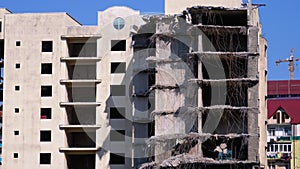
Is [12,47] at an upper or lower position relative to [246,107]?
upper

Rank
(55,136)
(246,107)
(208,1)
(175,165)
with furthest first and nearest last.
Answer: (55,136)
(208,1)
(246,107)
(175,165)

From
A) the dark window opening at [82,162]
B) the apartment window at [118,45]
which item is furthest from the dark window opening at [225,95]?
the dark window opening at [82,162]

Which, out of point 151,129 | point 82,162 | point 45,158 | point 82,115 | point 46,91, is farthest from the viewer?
point 82,162

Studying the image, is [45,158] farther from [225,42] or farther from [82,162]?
[225,42]

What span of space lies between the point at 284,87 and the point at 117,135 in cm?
4172

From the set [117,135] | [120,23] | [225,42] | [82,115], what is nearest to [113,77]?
[82,115]

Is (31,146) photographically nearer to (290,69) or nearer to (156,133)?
(156,133)

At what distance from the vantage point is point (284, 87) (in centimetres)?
8594

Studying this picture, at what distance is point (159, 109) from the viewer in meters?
41.6

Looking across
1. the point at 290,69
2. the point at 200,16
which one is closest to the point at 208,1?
the point at 200,16

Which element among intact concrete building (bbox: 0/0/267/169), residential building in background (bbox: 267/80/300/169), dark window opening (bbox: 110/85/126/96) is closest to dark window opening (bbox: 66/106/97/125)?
intact concrete building (bbox: 0/0/267/169)

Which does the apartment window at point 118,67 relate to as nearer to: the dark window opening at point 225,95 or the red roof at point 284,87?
the dark window opening at point 225,95

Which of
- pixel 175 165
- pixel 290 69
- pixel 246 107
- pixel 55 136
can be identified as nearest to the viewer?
pixel 175 165

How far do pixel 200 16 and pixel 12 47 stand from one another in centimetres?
1648
